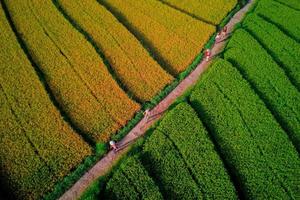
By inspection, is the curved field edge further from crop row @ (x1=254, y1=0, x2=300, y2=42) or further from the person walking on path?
crop row @ (x1=254, y1=0, x2=300, y2=42)

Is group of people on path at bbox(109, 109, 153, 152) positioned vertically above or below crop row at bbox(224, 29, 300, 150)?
above

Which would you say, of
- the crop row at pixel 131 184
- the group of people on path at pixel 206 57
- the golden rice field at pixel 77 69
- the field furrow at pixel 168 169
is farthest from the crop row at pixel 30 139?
the field furrow at pixel 168 169

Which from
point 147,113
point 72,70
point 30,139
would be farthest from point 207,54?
point 30,139

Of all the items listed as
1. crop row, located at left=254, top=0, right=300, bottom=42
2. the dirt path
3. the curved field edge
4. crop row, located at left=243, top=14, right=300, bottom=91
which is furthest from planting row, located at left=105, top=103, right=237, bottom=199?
crop row, located at left=254, top=0, right=300, bottom=42

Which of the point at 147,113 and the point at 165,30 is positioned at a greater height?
the point at 165,30

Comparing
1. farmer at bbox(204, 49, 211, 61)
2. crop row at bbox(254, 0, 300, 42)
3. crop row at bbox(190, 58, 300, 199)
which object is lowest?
crop row at bbox(190, 58, 300, 199)

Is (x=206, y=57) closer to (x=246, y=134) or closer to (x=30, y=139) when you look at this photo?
(x=246, y=134)
